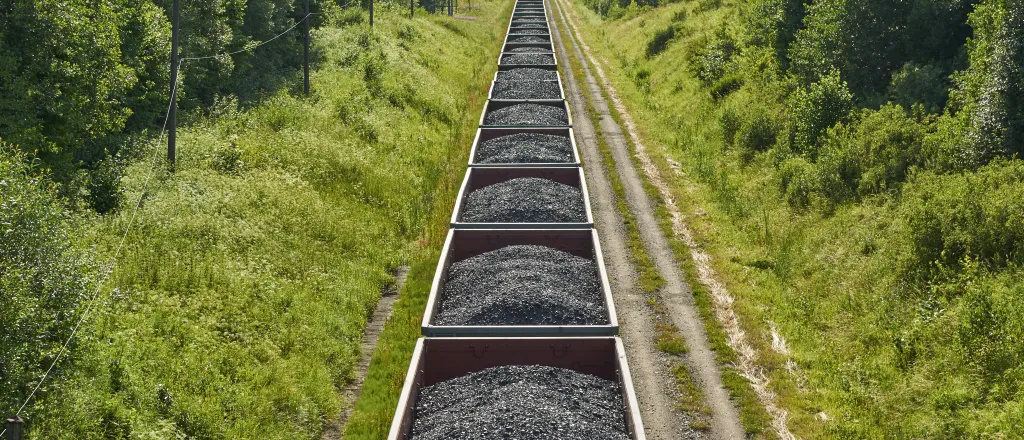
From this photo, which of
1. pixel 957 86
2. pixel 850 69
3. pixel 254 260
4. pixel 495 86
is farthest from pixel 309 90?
pixel 957 86

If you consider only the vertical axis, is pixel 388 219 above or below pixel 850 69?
below

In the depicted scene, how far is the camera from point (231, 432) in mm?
10305


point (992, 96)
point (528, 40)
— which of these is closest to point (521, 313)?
point (992, 96)

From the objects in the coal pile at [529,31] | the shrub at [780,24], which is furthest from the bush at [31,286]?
the coal pile at [529,31]

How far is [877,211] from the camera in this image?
53.8 feet

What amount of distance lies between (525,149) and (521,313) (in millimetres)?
9307

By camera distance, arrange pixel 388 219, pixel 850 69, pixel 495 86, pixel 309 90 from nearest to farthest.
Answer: pixel 388 219 → pixel 850 69 → pixel 309 90 → pixel 495 86

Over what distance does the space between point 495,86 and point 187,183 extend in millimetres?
16237

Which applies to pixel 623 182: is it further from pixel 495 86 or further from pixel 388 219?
pixel 495 86

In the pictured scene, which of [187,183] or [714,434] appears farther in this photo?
[187,183]

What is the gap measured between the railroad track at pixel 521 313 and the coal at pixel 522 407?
20 millimetres

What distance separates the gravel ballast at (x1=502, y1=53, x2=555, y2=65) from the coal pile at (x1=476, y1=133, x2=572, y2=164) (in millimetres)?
18250

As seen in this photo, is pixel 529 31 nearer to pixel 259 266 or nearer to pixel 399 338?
Result: pixel 259 266

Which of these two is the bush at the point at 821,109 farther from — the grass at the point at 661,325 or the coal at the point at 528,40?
the coal at the point at 528,40
